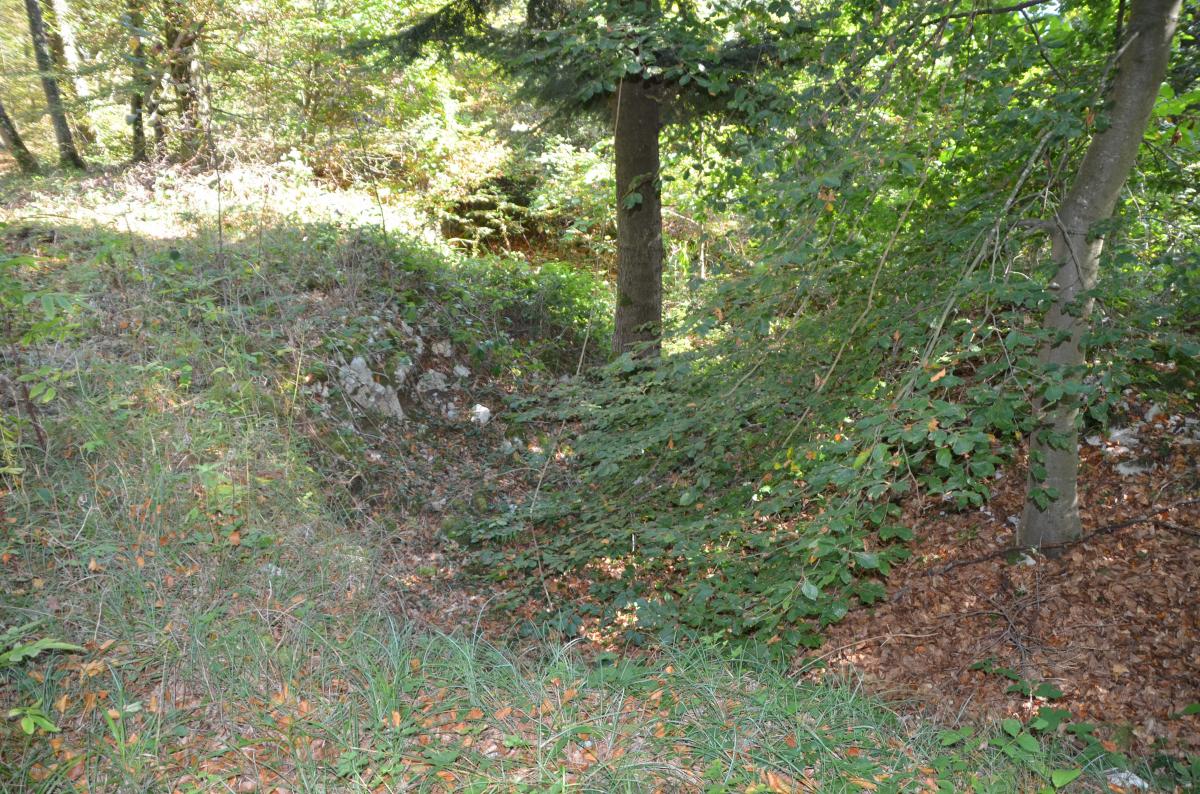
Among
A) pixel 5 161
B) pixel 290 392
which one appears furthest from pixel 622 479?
pixel 5 161

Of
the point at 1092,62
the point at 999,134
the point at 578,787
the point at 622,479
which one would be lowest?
the point at 622,479

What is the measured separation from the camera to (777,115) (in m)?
4.27

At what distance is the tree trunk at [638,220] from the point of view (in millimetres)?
7434

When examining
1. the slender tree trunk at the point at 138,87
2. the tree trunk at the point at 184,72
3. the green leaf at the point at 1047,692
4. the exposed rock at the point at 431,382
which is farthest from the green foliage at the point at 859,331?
the slender tree trunk at the point at 138,87

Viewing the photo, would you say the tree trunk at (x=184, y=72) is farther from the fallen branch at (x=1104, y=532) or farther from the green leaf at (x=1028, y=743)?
the green leaf at (x=1028, y=743)

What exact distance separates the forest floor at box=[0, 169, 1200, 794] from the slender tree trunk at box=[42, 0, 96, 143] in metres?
4.09

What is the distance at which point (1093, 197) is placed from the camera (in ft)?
13.1

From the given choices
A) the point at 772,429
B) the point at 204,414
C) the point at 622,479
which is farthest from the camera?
the point at 622,479

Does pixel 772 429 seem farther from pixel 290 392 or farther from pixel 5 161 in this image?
pixel 5 161

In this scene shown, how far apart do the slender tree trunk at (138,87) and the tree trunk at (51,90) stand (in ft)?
2.85

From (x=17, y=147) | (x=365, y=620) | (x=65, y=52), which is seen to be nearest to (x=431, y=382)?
(x=365, y=620)

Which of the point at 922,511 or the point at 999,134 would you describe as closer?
the point at 999,134

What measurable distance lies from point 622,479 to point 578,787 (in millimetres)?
3538

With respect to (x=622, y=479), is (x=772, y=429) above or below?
above
